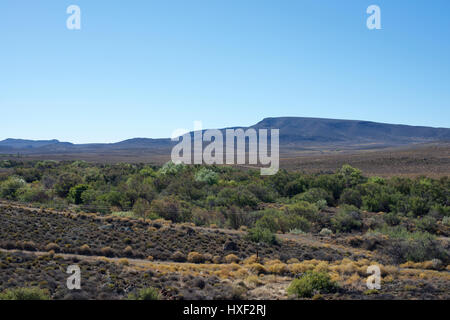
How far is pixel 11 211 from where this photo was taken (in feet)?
76.3

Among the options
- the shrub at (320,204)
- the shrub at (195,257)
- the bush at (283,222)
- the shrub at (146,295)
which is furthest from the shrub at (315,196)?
the shrub at (146,295)

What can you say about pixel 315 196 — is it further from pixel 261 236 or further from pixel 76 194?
pixel 76 194

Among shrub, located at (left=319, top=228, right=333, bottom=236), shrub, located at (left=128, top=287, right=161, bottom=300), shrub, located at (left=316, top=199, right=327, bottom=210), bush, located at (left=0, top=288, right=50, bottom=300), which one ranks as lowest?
shrub, located at (left=319, top=228, right=333, bottom=236)

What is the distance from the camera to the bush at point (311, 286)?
11.4 metres

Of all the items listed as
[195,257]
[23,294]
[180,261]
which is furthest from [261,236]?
[23,294]

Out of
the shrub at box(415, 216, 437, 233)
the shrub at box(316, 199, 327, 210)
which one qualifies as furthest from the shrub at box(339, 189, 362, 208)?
the shrub at box(415, 216, 437, 233)

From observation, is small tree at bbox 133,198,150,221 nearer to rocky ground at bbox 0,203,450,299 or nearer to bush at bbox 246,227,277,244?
rocky ground at bbox 0,203,450,299

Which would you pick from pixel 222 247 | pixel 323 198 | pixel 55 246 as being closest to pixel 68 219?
pixel 55 246

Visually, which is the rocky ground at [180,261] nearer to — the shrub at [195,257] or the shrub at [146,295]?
the shrub at [195,257]

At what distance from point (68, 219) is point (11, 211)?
3.85m

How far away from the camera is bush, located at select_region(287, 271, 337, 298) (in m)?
11.4

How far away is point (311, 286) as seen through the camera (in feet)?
37.6

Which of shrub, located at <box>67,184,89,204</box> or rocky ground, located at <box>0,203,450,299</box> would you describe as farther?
shrub, located at <box>67,184,89,204</box>
